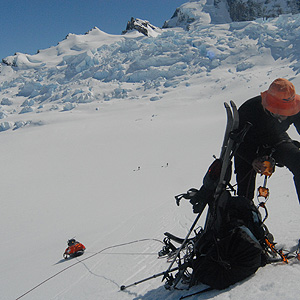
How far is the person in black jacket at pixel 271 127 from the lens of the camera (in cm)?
254

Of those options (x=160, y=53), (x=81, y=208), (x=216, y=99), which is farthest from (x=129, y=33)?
(x=81, y=208)

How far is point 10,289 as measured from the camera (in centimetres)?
474

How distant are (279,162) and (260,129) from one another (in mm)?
363

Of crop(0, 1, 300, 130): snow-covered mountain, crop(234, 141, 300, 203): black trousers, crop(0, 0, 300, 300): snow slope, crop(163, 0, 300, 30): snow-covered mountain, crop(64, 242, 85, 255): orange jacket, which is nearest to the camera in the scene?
crop(234, 141, 300, 203): black trousers

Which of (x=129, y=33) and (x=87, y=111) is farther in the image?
(x=129, y=33)

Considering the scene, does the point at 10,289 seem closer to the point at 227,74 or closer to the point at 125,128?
the point at 125,128

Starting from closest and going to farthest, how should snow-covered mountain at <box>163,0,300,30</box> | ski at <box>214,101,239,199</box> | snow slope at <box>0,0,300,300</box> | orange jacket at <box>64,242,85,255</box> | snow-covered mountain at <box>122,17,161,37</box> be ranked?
ski at <box>214,101,239,199</box> → snow slope at <box>0,0,300,300</box> → orange jacket at <box>64,242,85,255</box> → snow-covered mountain at <box>163,0,300,30</box> → snow-covered mountain at <box>122,17,161,37</box>

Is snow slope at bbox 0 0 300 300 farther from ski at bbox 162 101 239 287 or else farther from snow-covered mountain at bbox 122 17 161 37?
snow-covered mountain at bbox 122 17 161 37

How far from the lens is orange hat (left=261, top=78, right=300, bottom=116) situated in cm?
252

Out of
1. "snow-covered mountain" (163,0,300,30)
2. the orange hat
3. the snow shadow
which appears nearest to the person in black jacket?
the orange hat

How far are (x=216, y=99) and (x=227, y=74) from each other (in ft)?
39.4

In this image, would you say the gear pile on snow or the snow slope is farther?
the snow slope

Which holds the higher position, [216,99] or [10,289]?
[216,99]

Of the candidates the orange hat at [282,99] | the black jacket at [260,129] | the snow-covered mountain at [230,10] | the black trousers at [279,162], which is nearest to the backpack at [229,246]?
the black trousers at [279,162]
